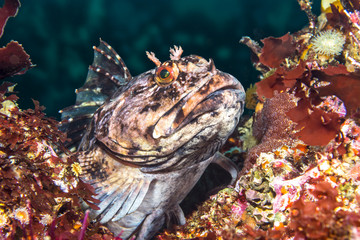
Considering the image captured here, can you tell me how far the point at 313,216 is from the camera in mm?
1416

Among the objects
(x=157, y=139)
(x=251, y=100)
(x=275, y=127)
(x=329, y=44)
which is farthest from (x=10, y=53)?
(x=251, y=100)

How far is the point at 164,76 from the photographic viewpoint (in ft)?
9.13

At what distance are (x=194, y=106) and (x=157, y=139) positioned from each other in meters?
0.56

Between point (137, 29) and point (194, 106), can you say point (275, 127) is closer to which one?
point (194, 106)

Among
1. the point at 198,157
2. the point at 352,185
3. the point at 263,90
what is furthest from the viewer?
the point at 198,157

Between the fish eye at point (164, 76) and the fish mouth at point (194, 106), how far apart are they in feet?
1.11

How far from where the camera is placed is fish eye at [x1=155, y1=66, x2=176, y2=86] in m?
2.75

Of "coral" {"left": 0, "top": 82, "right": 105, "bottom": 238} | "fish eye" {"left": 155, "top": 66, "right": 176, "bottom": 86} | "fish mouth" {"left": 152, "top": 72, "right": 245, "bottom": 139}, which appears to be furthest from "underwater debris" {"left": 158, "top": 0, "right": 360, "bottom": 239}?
"coral" {"left": 0, "top": 82, "right": 105, "bottom": 238}

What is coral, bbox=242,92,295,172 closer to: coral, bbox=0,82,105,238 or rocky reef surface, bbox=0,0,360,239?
rocky reef surface, bbox=0,0,360,239

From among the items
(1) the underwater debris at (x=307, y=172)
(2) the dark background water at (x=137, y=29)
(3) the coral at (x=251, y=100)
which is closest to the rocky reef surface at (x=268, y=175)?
(1) the underwater debris at (x=307, y=172)

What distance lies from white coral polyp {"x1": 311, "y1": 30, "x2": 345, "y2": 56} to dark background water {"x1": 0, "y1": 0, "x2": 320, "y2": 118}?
829 cm

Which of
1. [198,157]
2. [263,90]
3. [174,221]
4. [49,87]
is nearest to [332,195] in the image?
[263,90]

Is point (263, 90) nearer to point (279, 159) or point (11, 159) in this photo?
point (279, 159)

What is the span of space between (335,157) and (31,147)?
2.78m
